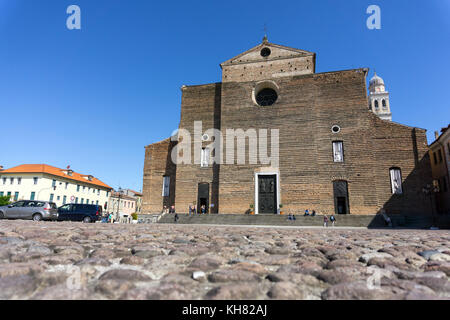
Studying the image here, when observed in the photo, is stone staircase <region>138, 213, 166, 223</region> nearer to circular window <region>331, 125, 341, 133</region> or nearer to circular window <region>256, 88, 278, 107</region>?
circular window <region>256, 88, 278, 107</region>

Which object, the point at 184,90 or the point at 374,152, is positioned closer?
the point at 374,152

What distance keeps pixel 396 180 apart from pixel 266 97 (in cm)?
1286

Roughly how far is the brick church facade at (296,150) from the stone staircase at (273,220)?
1445mm

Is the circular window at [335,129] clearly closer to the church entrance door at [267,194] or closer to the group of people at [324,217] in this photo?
the church entrance door at [267,194]

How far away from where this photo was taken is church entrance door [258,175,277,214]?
22828 millimetres

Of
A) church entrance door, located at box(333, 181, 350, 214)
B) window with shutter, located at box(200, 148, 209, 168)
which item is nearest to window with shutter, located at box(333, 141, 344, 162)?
church entrance door, located at box(333, 181, 350, 214)

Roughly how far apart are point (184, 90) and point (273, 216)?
1542cm

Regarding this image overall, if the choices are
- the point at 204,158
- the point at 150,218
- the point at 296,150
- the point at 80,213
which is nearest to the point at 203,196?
the point at 204,158

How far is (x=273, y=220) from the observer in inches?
803

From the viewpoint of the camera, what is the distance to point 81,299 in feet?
4.65

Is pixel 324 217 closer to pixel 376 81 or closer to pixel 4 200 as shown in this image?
pixel 4 200

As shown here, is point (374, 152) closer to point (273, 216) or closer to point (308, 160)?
point (308, 160)

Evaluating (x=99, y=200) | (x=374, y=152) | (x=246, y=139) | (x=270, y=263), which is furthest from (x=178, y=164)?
(x=99, y=200)

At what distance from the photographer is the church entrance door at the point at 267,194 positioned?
74.9 feet
